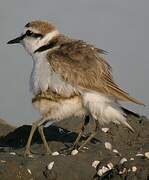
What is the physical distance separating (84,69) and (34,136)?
2903 millimetres

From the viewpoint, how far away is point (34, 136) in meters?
15.0

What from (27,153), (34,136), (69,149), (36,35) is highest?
(36,35)

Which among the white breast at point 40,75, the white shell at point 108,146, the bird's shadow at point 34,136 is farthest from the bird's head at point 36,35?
the white shell at point 108,146

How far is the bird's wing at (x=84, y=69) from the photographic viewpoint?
1247 cm

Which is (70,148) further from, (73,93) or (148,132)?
(148,132)

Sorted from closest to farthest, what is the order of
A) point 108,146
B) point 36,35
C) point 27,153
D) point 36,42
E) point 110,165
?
point 110,165 → point 27,153 → point 36,42 → point 36,35 → point 108,146

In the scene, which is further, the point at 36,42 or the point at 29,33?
the point at 29,33

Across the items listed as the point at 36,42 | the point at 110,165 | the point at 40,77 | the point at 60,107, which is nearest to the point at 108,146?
the point at 60,107

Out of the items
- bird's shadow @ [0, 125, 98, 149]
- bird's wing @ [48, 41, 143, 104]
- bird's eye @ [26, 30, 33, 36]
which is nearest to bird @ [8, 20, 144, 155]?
bird's wing @ [48, 41, 143, 104]

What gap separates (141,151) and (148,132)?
7.67 ft

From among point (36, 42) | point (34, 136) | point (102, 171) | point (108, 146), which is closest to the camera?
point (102, 171)

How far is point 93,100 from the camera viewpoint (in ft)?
40.9

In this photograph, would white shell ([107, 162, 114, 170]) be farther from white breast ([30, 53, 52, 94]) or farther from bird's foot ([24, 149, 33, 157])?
white breast ([30, 53, 52, 94])

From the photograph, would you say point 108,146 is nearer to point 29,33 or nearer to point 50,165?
point 50,165
